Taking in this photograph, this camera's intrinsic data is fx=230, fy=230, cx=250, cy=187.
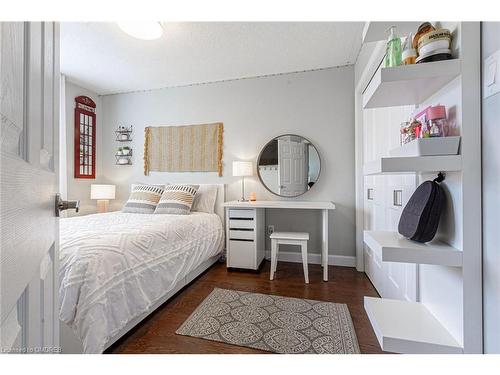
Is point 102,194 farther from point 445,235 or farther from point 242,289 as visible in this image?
point 445,235

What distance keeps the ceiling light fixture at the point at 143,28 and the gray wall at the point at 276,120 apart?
52.3 inches

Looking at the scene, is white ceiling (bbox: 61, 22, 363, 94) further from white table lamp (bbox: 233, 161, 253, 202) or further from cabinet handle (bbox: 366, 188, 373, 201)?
cabinet handle (bbox: 366, 188, 373, 201)

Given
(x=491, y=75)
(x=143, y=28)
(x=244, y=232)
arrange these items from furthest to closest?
(x=244, y=232) → (x=143, y=28) → (x=491, y=75)

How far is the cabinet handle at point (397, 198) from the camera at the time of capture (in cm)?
159

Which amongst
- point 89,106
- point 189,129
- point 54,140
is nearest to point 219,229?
point 189,129

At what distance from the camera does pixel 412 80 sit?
2.65ft

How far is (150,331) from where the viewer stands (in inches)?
62.7

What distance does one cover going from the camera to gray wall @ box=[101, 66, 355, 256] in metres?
2.94

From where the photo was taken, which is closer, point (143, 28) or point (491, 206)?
point (491, 206)

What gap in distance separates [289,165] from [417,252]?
2.40 m

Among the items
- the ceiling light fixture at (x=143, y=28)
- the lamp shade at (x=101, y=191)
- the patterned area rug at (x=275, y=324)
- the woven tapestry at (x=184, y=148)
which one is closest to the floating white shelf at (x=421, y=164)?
the patterned area rug at (x=275, y=324)

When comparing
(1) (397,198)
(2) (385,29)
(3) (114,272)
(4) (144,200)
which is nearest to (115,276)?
(3) (114,272)

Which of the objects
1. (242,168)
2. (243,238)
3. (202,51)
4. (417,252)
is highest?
(202,51)
